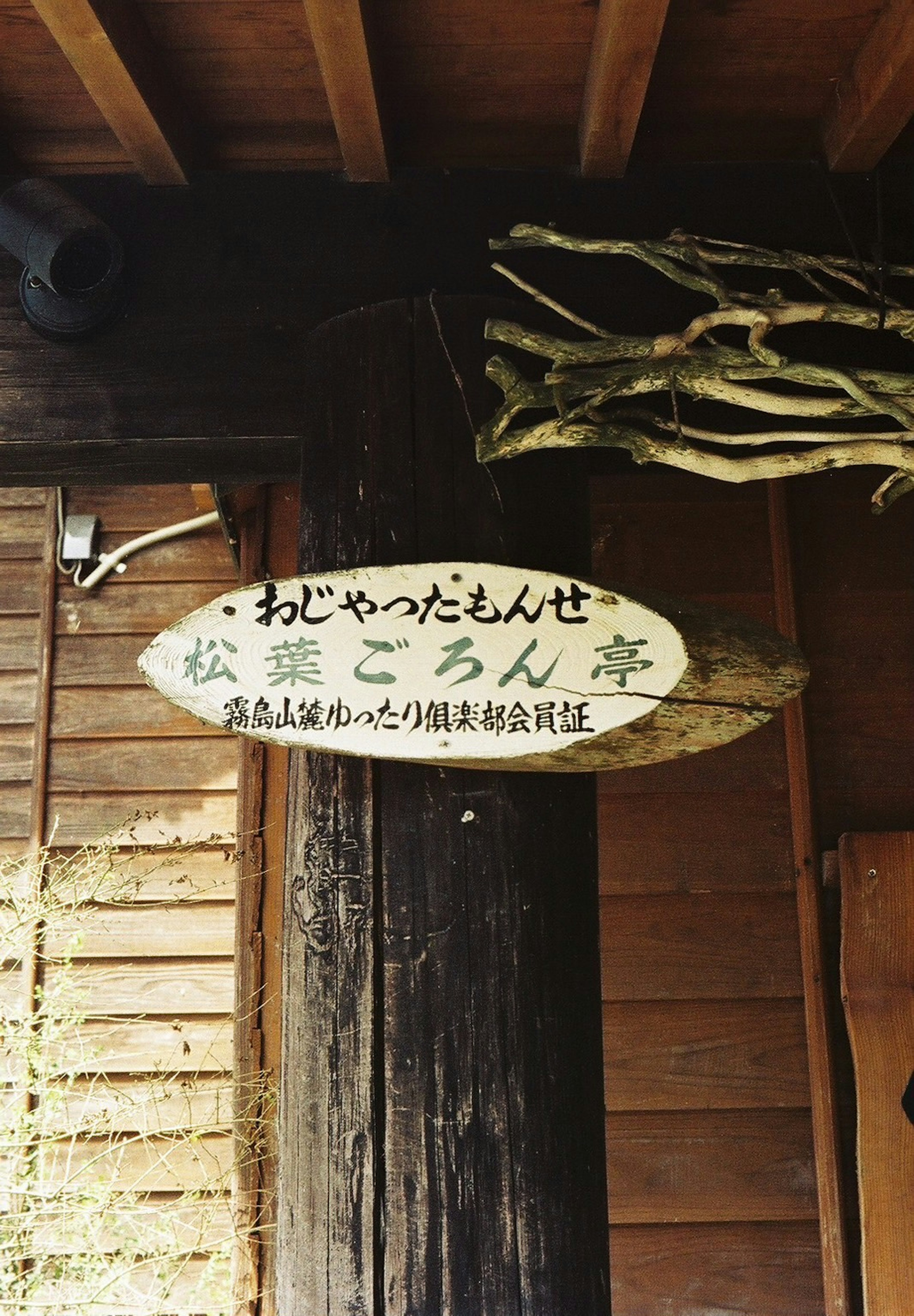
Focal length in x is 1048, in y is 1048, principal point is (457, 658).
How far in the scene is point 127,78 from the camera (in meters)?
1.50

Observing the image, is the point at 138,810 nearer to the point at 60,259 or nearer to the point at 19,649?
the point at 19,649

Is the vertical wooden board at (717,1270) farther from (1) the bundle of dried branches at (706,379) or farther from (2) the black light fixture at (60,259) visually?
(2) the black light fixture at (60,259)

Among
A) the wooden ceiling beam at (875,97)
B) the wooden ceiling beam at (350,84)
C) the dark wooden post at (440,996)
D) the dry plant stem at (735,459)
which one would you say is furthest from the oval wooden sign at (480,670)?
the wooden ceiling beam at (875,97)

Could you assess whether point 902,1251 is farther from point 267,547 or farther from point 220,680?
point 267,547

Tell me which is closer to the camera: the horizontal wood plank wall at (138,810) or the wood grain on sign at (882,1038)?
the wood grain on sign at (882,1038)

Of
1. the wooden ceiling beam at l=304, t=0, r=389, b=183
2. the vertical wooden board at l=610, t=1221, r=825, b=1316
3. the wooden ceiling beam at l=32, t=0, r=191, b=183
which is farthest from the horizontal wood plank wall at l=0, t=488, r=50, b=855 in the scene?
the vertical wooden board at l=610, t=1221, r=825, b=1316

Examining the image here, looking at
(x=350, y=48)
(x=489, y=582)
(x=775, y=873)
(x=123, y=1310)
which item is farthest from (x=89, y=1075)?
(x=350, y=48)

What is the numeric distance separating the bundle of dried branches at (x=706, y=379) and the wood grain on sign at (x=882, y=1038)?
3.15ft

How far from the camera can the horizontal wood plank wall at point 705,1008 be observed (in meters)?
2.23

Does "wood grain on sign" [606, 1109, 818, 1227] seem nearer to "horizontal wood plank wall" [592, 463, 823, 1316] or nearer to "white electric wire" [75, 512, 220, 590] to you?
"horizontal wood plank wall" [592, 463, 823, 1316]

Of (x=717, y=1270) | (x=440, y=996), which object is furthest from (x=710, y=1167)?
(x=440, y=996)

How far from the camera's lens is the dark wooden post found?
4.23 feet

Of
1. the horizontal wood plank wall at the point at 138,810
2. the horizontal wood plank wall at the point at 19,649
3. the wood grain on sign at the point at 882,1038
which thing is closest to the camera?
the wood grain on sign at the point at 882,1038

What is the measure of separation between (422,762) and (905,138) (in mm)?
1340
